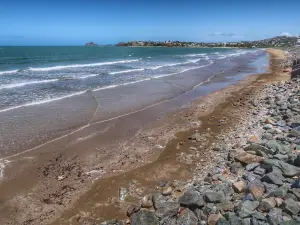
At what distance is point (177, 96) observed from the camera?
17.6 m

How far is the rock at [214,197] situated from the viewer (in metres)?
5.47

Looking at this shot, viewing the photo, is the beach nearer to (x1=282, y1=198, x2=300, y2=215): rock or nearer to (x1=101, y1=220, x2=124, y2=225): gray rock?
(x1=101, y1=220, x2=124, y2=225): gray rock

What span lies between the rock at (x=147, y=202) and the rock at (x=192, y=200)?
680mm

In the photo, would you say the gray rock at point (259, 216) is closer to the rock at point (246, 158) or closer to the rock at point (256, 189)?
the rock at point (256, 189)

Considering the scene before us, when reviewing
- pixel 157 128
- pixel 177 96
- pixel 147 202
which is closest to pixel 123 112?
pixel 157 128

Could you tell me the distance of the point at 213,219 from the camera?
198 inches

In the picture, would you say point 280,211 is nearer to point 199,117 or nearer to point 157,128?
point 157,128

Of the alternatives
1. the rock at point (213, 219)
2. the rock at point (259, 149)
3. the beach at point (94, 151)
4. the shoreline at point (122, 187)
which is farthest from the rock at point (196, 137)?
the rock at point (213, 219)

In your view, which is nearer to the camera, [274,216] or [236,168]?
[274,216]

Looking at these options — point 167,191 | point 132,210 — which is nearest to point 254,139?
point 167,191

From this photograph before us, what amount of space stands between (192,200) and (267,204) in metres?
1.42

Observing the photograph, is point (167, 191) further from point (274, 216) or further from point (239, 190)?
point (274, 216)

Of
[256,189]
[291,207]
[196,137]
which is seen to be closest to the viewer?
[291,207]

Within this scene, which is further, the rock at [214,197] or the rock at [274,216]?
the rock at [214,197]
